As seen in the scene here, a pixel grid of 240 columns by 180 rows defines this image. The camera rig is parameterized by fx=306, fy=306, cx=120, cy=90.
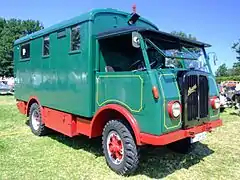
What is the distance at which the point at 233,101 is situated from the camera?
50.6 ft

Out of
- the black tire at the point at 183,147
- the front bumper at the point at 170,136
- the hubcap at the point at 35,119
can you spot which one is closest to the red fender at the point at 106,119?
the front bumper at the point at 170,136

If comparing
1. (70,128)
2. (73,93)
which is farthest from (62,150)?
(73,93)

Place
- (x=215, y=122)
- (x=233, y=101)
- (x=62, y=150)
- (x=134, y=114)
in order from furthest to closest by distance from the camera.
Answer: (x=233, y=101) < (x=62, y=150) < (x=215, y=122) < (x=134, y=114)

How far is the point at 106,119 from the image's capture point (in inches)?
238

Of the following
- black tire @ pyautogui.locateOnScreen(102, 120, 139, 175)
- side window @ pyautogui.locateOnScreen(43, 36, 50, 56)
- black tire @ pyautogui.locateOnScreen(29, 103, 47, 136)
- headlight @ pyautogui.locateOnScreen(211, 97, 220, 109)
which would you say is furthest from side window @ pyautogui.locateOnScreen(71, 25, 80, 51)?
headlight @ pyautogui.locateOnScreen(211, 97, 220, 109)

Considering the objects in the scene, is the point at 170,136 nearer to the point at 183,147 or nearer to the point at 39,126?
the point at 183,147

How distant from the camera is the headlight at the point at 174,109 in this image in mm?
4891

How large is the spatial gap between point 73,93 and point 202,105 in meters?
2.75

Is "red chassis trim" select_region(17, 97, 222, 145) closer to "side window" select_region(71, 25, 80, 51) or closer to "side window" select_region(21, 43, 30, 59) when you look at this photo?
"side window" select_region(71, 25, 80, 51)

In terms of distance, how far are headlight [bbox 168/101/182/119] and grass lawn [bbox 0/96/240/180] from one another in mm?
1200

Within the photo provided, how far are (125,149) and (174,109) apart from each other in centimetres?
112

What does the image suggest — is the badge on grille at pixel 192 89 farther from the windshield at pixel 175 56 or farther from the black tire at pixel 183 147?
the black tire at pixel 183 147

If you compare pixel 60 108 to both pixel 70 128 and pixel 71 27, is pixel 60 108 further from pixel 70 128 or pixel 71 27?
pixel 71 27

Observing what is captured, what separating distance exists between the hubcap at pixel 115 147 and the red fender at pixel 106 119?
1.33 ft
